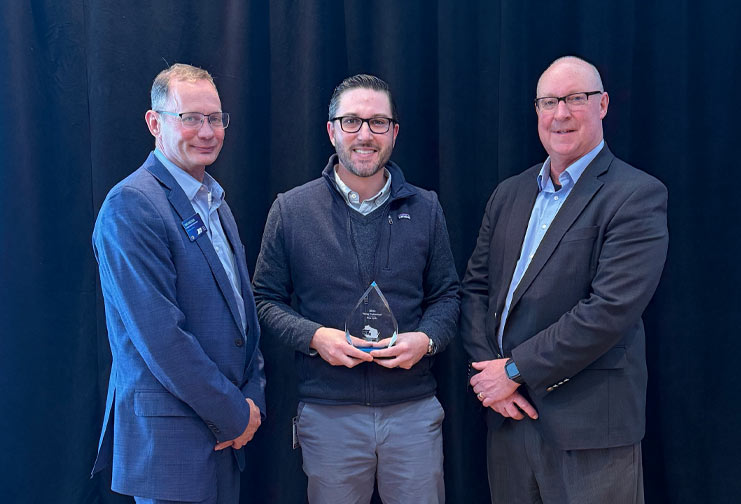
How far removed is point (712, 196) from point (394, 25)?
1531 mm

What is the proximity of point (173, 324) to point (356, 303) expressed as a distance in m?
0.60

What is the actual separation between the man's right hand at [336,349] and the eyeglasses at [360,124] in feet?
2.22

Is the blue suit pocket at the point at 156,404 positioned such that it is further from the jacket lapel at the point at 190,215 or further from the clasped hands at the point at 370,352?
the clasped hands at the point at 370,352

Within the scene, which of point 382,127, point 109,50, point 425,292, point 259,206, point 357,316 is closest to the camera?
point 357,316

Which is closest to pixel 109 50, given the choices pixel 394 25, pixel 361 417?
pixel 394 25

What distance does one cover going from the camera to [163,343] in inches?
62.8

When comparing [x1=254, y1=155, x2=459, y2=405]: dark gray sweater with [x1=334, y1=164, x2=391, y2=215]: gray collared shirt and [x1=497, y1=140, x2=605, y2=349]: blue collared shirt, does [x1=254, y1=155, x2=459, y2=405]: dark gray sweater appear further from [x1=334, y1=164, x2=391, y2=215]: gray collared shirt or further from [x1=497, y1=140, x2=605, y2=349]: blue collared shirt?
[x1=497, y1=140, x2=605, y2=349]: blue collared shirt

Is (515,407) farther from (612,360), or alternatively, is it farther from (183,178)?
(183,178)

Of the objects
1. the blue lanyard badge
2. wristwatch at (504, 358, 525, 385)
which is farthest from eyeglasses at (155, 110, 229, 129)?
wristwatch at (504, 358, 525, 385)

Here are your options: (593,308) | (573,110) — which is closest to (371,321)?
(593,308)

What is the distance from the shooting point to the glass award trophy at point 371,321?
6.11 feet

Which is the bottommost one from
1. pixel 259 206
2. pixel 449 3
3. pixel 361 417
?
pixel 361 417

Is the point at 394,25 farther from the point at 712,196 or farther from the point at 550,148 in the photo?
the point at 712,196

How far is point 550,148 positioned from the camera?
6.72 ft
